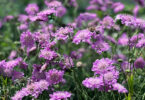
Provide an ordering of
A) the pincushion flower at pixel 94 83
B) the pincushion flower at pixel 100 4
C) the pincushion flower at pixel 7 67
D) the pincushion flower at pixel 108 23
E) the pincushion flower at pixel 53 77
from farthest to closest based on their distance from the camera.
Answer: the pincushion flower at pixel 100 4 < the pincushion flower at pixel 108 23 < the pincushion flower at pixel 7 67 < the pincushion flower at pixel 53 77 < the pincushion flower at pixel 94 83

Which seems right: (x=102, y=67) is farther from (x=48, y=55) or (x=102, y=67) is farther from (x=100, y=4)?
(x=100, y=4)

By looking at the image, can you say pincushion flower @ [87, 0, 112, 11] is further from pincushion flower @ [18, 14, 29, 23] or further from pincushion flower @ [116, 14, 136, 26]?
pincushion flower @ [116, 14, 136, 26]

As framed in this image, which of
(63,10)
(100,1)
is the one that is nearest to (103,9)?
(100,1)

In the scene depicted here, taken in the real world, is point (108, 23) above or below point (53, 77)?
above

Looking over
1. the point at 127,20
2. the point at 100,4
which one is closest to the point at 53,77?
the point at 127,20

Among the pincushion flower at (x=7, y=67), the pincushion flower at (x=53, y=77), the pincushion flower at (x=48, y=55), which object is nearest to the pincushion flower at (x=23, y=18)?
the pincushion flower at (x=7, y=67)

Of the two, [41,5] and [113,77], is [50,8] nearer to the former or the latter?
[113,77]

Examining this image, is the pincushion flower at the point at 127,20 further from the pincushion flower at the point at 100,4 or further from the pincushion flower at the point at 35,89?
the pincushion flower at the point at 100,4

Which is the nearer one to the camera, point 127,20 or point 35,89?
point 35,89

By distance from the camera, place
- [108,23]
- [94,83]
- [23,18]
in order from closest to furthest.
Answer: [94,83] → [108,23] → [23,18]

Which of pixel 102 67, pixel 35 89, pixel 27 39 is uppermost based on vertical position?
pixel 27 39

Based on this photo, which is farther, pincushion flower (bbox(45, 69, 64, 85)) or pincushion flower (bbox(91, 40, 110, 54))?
pincushion flower (bbox(91, 40, 110, 54))

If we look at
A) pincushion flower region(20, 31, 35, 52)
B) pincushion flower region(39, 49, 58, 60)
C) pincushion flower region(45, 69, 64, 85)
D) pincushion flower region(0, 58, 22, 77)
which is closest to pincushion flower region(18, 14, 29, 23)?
pincushion flower region(20, 31, 35, 52)
